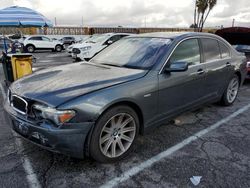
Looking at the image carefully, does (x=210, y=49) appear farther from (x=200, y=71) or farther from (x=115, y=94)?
(x=115, y=94)

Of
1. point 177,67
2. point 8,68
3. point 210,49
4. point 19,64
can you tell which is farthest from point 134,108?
point 8,68

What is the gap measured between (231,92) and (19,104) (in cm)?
431

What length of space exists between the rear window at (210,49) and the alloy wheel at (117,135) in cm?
200

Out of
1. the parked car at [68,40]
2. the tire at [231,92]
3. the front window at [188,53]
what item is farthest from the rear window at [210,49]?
the parked car at [68,40]

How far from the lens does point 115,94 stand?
106 inches

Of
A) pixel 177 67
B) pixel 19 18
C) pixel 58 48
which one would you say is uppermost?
pixel 19 18

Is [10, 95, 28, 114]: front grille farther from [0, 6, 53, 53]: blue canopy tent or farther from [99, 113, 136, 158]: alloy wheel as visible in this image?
[0, 6, 53, 53]: blue canopy tent

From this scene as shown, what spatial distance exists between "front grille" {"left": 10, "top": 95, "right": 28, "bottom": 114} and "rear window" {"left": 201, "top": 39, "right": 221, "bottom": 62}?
2989 mm

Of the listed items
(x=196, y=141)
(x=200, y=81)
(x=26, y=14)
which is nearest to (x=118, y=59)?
(x=200, y=81)

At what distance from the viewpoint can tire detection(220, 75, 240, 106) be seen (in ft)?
16.4

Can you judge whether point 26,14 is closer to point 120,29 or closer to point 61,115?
point 61,115

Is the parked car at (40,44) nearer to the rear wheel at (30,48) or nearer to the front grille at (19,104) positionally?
the rear wheel at (30,48)

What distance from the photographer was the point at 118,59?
372 cm

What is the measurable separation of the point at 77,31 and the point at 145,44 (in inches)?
1078
